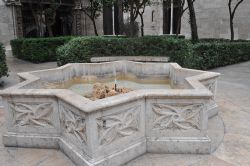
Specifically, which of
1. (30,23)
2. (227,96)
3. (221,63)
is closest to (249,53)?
(221,63)

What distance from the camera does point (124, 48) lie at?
26.4 feet

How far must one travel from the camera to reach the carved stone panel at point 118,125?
122 inches

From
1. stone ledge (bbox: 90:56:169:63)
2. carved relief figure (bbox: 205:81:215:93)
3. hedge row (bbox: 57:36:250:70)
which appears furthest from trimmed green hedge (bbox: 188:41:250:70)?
carved relief figure (bbox: 205:81:215:93)

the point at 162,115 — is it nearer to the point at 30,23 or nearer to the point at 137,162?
the point at 137,162

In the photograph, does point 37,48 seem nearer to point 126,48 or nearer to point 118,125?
point 126,48

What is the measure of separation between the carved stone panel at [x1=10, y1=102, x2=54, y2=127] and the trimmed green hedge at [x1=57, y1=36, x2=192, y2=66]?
169 inches

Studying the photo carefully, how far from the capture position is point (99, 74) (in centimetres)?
630

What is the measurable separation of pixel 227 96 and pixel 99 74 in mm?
3246

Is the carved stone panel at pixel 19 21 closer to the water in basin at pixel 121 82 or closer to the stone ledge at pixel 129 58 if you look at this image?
the stone ledge at pixel 129 58

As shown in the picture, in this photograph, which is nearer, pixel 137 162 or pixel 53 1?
pixel 137 162

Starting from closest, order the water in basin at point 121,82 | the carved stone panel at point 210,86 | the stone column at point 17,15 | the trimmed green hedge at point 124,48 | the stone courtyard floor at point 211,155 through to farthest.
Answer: the stone courtyard floor at point 211,155, the carved stone panel at point 210,86, the water in basin at point 121,82, the trimmed green hedge at point 124,48, the stone column at point 17,15

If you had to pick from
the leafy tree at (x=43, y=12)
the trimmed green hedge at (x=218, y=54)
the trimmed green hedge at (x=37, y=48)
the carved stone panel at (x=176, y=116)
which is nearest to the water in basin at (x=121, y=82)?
the carved stone panel at (x=176, y=116)

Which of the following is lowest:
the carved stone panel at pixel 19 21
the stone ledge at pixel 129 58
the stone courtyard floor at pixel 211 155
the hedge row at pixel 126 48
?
the stone courtyard floor at pixel 211 155

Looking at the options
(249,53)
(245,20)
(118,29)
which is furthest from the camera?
(118,29)
